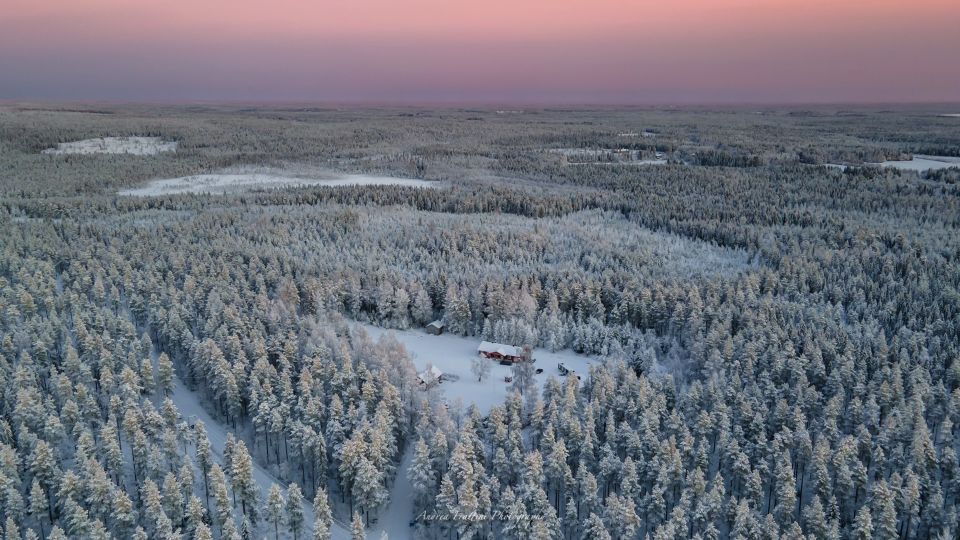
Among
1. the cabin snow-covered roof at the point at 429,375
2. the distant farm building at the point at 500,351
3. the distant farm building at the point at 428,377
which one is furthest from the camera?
the distant farm building at the point at 500,351

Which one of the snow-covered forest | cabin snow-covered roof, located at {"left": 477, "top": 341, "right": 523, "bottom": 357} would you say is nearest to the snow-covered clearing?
the snow-covered forest

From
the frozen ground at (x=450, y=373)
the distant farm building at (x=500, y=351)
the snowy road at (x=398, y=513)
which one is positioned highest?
the distant farm building at (x=500, y=351)

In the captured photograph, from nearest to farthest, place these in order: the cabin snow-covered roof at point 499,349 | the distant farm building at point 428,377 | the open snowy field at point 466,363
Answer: the distant farm building at point 428,377
the open snowy field at point 466,363
the cabin snow-covered roof at point 499,349

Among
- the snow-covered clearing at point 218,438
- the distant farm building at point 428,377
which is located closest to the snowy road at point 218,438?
the snow-covered clearing at point 218,438

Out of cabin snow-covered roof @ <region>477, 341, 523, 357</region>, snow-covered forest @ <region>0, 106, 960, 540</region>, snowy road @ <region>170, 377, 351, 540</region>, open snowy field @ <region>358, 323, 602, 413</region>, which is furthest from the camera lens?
cabin snow-covered roof @ <region>477, 341, 523, 357</region>

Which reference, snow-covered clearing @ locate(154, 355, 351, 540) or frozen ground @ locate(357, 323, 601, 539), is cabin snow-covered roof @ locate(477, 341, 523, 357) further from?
snow-covered clearing @ locate(154, 355, 351, 540)

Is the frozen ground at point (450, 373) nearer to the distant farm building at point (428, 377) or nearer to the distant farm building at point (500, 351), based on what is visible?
the distant farm building at point (428, 377)
